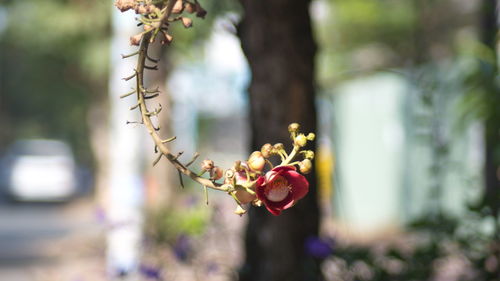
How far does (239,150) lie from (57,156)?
7143 millimetres

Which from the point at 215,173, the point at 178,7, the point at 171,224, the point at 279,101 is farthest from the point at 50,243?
the point at 215,173

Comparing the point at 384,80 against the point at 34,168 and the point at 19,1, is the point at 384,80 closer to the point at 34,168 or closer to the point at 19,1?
the point at 19,1

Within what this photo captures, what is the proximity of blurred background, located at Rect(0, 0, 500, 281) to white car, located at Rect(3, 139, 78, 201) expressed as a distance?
1.7 inches

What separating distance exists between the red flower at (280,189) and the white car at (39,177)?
22.4m

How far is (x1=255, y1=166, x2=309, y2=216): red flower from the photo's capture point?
1.32m

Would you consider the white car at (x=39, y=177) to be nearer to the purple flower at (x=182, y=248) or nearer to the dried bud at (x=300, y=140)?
the purple flower at (x=182, y=248)

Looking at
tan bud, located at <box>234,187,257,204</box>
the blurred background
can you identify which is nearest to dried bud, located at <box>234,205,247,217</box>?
tan bud, located at <box>234,187,257,204</box>

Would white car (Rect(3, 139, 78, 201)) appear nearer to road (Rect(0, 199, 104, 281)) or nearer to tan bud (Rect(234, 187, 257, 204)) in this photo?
road (Rect(0, 199, 104, 281))

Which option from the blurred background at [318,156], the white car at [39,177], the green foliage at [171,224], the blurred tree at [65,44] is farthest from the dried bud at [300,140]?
the white car at [39,177]

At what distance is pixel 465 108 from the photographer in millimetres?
3654

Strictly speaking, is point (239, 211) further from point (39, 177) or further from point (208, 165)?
point (39, 177)

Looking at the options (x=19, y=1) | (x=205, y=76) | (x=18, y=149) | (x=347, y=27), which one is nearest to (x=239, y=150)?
(x=347, y=27)

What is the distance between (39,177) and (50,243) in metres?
10.3

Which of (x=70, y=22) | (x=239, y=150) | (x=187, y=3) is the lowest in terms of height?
(x=239, y=150)
